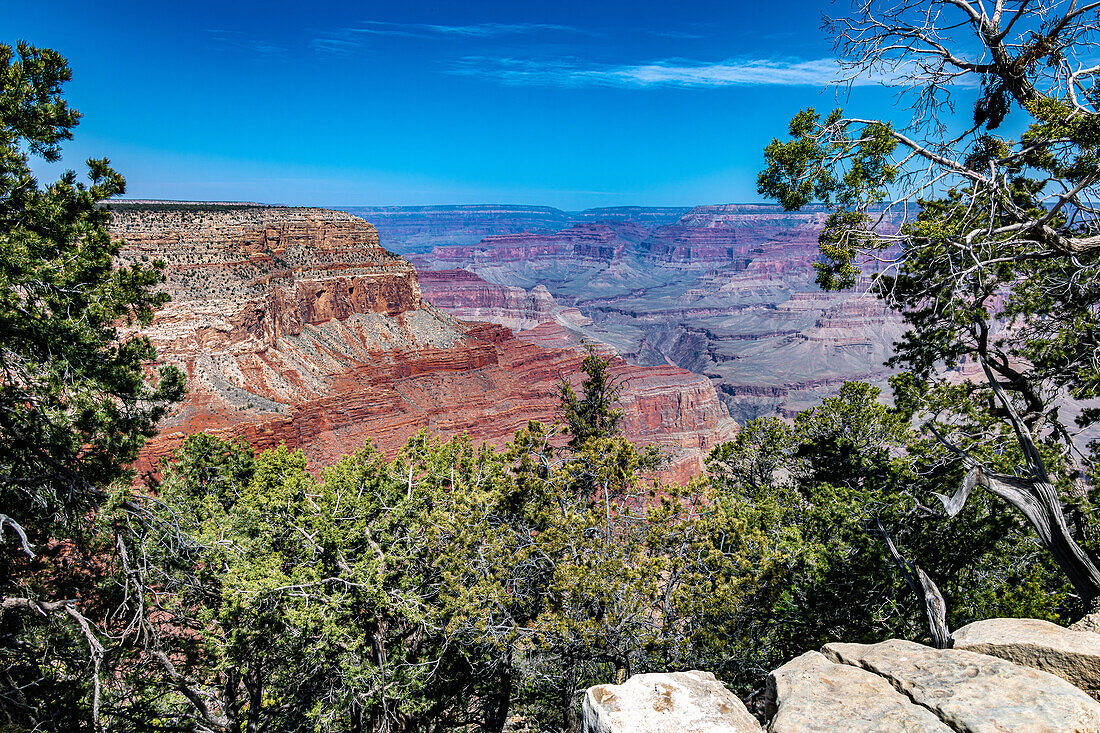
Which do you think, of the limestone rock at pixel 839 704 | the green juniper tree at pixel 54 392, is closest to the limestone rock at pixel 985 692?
the limestone rock at pixel 839 704

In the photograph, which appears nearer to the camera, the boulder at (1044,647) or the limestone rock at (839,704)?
the limestone rock at (839,704)

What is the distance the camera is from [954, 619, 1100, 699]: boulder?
567 cm

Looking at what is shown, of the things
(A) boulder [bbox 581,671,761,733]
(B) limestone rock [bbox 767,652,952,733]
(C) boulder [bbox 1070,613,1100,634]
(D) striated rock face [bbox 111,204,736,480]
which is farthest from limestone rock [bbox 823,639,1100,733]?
(D) striated rock face [bbox 111,204,736,480]

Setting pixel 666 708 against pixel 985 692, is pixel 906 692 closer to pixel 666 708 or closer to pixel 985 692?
pixel 985 692

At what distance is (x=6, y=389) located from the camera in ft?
31.3

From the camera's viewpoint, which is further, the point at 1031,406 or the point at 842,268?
the point at 1031,406

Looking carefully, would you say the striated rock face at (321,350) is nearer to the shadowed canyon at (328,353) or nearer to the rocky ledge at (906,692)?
the shadowed canyon at (328,353)

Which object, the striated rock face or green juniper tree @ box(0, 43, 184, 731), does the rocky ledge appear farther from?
the striated rock face

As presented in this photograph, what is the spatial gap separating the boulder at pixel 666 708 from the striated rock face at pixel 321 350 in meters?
41.7

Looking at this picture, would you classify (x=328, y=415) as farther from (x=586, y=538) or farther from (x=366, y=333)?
(x=586, y=538)

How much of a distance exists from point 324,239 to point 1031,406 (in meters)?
87.0

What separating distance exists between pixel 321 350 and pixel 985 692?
78678mm

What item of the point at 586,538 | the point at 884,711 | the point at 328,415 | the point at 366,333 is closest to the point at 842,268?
the point at 884,711

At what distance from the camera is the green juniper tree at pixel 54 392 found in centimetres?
911
